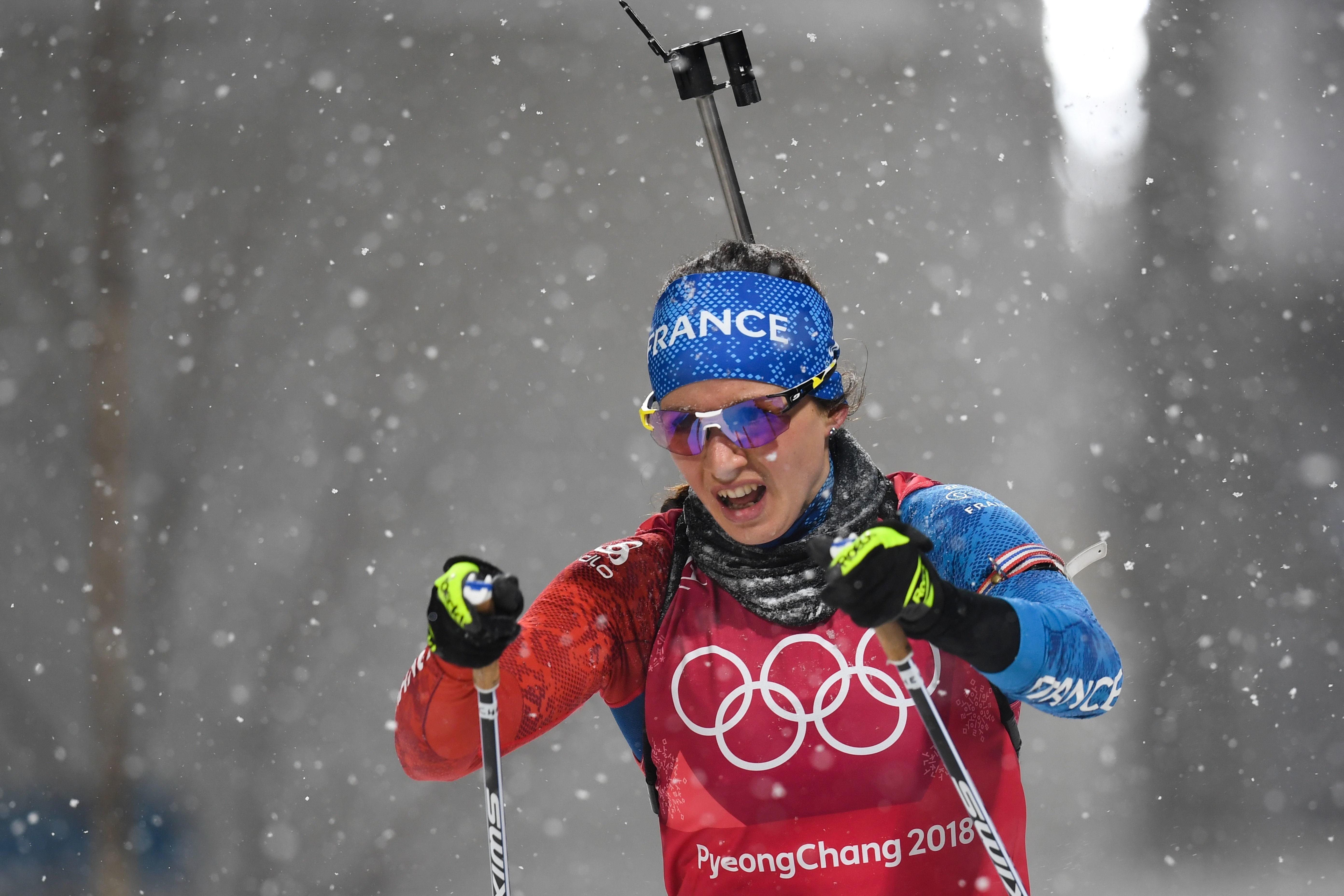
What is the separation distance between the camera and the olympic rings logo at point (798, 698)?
4.93 feet

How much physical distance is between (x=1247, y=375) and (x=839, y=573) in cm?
295

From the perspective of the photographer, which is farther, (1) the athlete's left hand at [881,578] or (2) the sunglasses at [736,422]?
(2) the sunglasses at [736,422]

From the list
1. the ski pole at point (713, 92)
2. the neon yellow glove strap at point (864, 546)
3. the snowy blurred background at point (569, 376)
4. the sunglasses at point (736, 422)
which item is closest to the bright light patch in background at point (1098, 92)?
the snowy blurred background at point (569, 376)

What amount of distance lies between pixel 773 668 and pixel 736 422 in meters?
0.32

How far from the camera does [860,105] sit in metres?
3.68

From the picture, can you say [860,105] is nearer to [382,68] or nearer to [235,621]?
[382,68]

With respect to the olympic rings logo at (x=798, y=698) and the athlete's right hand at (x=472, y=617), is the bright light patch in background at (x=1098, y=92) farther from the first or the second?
the athlete's right hand at (x=472, y=617)

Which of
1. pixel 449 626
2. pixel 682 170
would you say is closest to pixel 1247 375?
pixel 682 170

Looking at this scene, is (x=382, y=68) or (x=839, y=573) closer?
(x=839, y=573)

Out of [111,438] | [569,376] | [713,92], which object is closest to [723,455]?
[713,92]

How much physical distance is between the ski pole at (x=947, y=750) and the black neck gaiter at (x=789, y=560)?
154 millimetres

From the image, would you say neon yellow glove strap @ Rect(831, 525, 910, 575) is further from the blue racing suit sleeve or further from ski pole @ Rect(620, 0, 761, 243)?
ski pole @ Rect(620, 0, 761, 243)

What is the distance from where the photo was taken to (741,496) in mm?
1539

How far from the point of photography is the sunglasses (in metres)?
1.47
